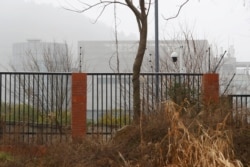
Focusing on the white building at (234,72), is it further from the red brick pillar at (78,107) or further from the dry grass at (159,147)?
the dry grass at (159,147)

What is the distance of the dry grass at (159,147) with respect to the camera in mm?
5508

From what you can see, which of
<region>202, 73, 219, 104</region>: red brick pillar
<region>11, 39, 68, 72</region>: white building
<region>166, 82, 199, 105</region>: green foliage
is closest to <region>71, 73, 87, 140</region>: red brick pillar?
<region>166, 82, 199, 105</region>: green foliage

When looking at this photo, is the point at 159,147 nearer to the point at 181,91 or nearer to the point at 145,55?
the point at 181,91

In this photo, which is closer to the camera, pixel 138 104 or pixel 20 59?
pixel 138 104

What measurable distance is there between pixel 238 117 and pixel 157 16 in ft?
28.4

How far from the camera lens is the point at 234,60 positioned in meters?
31.2

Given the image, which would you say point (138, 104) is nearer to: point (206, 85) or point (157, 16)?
point (206, 85)

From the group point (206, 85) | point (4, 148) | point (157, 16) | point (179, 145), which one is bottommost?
point (4, 148)

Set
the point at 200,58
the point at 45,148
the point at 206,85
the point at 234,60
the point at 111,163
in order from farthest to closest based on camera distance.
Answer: the point at 234,60 < the point at 200,58 < the point at 206,85 < the point at 45,148 < the point at 111,163

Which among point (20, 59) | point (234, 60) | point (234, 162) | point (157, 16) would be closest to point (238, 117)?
point (234, 162)

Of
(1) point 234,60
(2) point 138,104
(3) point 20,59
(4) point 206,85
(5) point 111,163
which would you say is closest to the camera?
(5) point 111,163

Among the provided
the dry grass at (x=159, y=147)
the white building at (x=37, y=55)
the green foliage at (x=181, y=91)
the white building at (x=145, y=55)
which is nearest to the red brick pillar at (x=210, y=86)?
the green foliage at (x=181, y=91)

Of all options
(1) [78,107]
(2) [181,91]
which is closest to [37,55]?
(1) [78,107]

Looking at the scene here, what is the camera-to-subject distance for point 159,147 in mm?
6207
